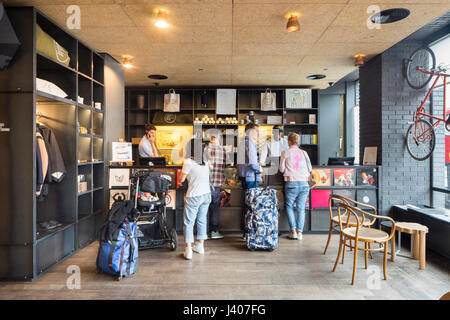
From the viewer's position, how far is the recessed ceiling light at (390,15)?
10.5ft

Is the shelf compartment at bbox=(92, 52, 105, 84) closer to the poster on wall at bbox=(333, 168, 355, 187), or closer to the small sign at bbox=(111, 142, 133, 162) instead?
the small sign at bbox=(111, 142, 133, 162)

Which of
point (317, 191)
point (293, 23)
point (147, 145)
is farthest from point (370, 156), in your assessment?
point (147, 145)

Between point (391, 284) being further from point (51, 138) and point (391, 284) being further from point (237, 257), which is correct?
point (51, 138)

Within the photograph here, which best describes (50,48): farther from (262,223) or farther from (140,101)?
(140,101)

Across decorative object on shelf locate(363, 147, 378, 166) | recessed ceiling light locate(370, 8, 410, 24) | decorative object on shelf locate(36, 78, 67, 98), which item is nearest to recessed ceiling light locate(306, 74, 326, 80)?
decorative object on shelf locate(363, 147, 378, 166)

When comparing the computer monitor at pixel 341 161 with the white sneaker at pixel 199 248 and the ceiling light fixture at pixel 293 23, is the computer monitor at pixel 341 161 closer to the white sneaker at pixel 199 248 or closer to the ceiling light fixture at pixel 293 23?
the ceiling light fixture at pixel 293 23

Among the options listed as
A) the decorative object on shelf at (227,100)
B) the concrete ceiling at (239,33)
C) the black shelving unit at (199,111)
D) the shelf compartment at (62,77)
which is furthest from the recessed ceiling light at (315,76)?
the shelf compartment at (62,77)

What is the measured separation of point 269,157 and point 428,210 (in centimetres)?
363

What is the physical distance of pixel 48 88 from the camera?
330 cm

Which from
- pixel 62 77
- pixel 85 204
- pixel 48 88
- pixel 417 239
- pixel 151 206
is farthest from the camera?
pixel 85 204

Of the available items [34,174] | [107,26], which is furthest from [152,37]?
[34,174]

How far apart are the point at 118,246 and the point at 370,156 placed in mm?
4281

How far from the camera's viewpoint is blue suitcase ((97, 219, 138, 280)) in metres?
2.92

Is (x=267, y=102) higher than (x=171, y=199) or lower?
higher
